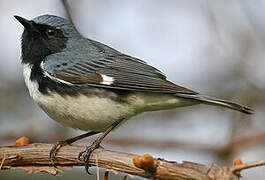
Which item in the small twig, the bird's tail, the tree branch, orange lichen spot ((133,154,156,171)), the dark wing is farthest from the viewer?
the dark wing

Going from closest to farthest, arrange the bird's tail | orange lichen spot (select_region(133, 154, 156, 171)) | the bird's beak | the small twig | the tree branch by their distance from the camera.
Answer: the small twig, the tree branch, orange lichen spot (select_region(133, 154, 156, 171)), the bird's tail, the bird's beak

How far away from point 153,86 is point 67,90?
782 mm

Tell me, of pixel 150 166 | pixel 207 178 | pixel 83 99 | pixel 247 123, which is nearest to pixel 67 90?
pixel 83 99

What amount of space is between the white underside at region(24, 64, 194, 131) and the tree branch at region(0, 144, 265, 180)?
1.67 ft

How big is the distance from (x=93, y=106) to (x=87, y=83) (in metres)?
0.30

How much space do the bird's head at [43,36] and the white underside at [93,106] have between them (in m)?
0.35

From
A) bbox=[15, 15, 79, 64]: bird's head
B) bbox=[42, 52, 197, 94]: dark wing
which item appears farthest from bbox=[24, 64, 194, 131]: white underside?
bbox=[15, 15, 79, 64]: bird's head

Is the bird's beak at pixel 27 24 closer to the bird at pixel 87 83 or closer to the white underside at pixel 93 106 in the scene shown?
the bird at pixel 87 83

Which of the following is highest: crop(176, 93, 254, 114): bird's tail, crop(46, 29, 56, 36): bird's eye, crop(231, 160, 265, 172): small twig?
crop(176, 93, 254, 114): bird's tail

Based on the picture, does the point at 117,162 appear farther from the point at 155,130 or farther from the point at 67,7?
the point at 155,130

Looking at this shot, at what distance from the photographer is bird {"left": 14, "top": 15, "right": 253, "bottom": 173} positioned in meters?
4.02

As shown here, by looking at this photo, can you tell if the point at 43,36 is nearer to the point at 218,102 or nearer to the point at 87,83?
the point at 87,83

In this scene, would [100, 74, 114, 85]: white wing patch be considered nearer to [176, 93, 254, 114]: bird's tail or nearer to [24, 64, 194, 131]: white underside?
[24, 64, 194, 131]: white underside

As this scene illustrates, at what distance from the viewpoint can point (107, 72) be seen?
14.6 feet
